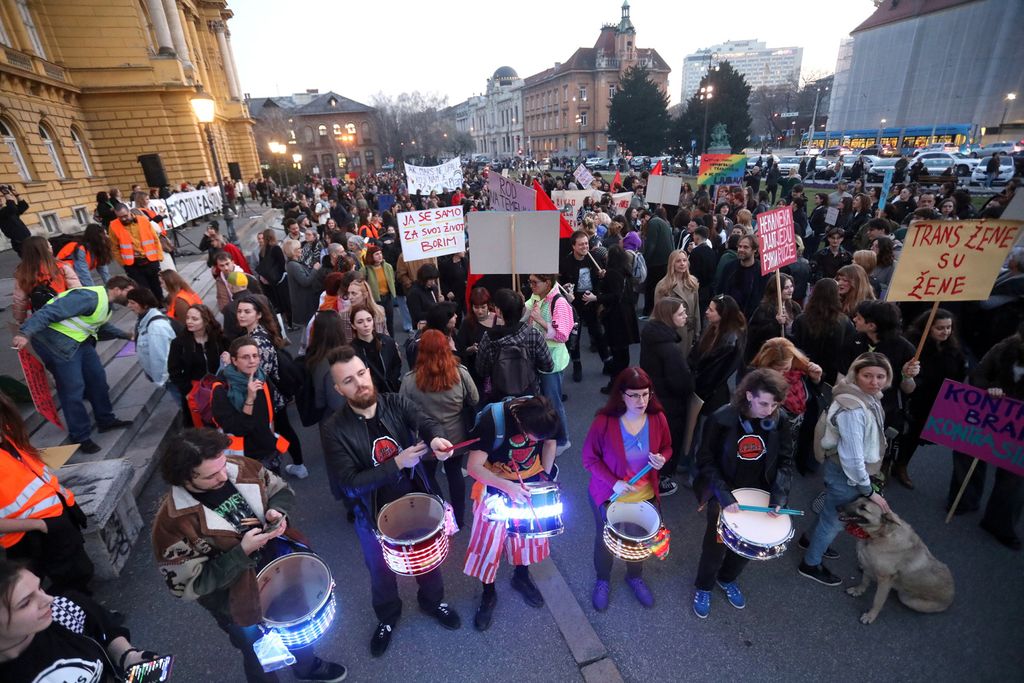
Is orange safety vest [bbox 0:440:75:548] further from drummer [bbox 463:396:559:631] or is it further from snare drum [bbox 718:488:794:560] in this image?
snare drum [bbox 718:488:794:560]

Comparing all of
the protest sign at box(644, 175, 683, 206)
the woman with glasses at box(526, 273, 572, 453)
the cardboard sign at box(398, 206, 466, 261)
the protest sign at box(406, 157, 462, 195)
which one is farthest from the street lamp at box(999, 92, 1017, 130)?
the woman with glasses at box(526, 273, 572, 453)

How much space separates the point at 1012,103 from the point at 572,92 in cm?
5626

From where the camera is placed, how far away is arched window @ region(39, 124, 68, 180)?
59.6 ft

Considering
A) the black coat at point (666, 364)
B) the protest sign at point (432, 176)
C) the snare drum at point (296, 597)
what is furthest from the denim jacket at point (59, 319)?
the protest sign at point (432, 176)

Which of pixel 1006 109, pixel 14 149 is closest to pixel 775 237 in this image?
pixel 14 149

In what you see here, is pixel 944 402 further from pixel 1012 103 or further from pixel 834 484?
pixel 1012 103

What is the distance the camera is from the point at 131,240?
8680 mm

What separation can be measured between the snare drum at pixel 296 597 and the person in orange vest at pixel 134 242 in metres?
8.23

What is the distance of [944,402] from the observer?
3.83 metres

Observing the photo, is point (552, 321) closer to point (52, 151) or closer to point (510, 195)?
point (510, 195)

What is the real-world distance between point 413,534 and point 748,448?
2184mm

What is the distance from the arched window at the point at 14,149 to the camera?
51.3 ft

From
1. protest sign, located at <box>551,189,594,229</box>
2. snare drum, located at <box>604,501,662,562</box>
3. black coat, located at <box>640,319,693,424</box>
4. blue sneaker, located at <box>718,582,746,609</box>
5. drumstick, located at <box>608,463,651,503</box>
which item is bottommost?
blue sneaker, located at <box>718,582,746,609</box>

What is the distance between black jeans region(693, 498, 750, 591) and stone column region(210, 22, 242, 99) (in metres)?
46.7
